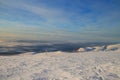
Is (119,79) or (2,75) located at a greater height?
(2,75)

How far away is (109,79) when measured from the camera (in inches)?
253

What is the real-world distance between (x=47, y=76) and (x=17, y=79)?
1.35 m

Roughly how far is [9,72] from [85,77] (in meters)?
3.79

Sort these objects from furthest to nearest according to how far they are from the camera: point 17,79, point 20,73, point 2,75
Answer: point 20,73
point 2,75
point 17,79

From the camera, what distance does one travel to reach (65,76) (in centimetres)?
666

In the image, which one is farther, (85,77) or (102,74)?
(102,74)

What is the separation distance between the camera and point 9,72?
7.06m

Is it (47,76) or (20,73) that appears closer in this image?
(47,76)

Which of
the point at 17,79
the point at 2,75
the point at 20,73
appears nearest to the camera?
the point at 17,79

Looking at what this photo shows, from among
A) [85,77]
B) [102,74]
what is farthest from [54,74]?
[102,74]

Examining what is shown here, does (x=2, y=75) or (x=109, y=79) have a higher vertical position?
(x=2, y=75)

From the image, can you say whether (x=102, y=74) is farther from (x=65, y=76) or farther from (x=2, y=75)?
(x=2, y=75)

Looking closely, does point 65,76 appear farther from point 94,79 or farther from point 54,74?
point 94,79

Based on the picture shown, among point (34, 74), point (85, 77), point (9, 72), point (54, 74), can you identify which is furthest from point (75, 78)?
point (9, 72)
